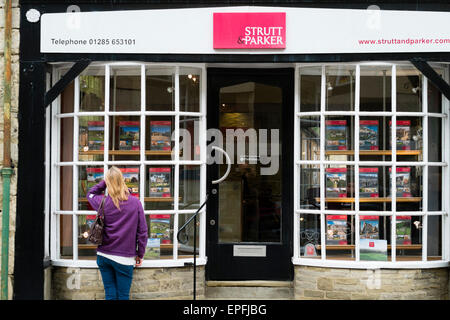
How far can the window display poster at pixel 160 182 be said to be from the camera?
21.2ft

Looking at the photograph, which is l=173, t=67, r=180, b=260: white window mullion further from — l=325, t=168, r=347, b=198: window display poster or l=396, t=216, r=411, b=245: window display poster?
l=396, t=216, r=411, b=245: window display poster

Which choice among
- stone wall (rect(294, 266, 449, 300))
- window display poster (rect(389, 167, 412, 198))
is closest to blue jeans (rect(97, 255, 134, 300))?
stone wall (rect(294, 266, 449, 300))

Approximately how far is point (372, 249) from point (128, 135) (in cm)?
343

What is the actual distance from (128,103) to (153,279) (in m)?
2.27

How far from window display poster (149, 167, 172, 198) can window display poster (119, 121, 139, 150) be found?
404 mm

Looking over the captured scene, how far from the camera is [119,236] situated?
5312mm

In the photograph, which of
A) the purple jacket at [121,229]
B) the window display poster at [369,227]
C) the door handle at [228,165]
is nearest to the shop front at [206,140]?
the window display poster at [369,227]

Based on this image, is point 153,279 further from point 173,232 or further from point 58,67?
point 58,67

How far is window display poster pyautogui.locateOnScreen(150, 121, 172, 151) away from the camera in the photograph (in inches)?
255

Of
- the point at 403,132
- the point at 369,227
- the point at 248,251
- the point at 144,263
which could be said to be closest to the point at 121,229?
the point at 144,263

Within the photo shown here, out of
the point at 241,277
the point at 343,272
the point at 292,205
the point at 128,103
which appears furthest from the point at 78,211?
the point at 343,272

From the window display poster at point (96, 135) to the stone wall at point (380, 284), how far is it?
325cm

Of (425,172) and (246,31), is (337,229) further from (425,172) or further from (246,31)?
(246,31)

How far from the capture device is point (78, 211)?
20.9 feet
